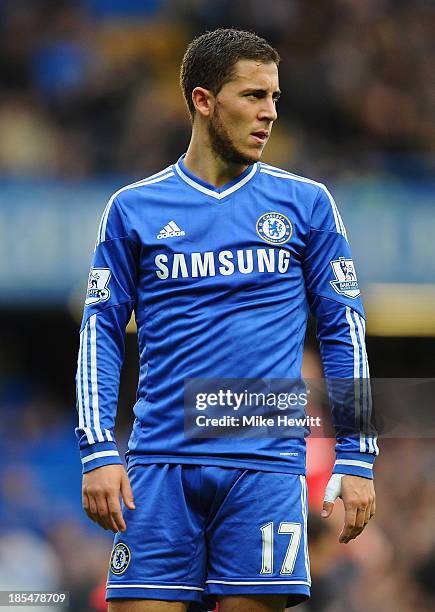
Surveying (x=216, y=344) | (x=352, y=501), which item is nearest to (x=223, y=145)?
(x=216, y=344)

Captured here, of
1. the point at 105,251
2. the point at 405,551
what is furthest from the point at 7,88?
the point at 105,251

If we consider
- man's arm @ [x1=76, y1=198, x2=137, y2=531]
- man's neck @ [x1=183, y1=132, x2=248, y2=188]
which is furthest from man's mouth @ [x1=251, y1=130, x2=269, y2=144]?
man's arm @ [x1=76, y1=198, x2=137, y2=531]

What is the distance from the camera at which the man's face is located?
11.5 feet

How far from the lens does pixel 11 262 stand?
938 centimetres

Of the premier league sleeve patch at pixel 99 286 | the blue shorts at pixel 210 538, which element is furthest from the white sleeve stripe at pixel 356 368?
the premier league sleeve patch at pixel 99 286

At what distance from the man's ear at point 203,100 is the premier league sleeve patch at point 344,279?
0.58 meters

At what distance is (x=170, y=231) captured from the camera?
11.5ft

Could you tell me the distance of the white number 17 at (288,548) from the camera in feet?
10.7

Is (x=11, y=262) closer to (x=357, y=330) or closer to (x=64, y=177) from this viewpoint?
(x=64, y=177)

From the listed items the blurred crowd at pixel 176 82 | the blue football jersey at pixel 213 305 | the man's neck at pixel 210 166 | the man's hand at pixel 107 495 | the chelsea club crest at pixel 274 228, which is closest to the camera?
the man's hand at pixel 107 495

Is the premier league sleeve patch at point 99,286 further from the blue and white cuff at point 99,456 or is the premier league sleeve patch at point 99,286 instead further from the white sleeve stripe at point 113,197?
the blue and white cuff at point 99,456

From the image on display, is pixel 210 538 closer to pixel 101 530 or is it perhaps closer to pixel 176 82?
pixel 101 530

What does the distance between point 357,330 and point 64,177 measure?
6.31 m

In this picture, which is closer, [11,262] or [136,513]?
[136,513]
